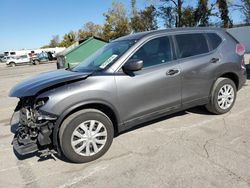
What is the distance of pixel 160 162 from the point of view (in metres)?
3.47

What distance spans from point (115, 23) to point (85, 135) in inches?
1784

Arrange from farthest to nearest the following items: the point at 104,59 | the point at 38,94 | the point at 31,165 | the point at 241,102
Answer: the point at 241,102 → the point at 104,59 → the point at 31,165 → the point at 38,94

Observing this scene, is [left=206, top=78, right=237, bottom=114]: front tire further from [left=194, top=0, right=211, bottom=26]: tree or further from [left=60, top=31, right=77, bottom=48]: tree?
[left=60, top=31, right=77, bottom=48]: tree

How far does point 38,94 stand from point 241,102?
4541 millimetres

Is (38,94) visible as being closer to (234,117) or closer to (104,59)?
(104,59)

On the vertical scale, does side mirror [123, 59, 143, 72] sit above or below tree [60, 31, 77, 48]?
below

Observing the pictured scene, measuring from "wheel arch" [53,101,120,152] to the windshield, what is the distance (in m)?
0.60

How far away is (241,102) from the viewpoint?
19.3ft

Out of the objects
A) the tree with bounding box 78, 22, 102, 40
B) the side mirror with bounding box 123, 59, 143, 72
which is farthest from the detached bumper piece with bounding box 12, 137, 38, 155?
the tree with bounding box 78, 22, 102, 40

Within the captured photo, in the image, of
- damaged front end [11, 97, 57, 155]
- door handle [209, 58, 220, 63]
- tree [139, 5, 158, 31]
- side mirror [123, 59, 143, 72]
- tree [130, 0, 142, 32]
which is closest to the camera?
damaged front end [11, 97, 57, 155]

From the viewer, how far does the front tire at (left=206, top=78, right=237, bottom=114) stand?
486cm

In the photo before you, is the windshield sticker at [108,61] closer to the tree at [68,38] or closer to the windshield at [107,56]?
the windshield at [107,56]

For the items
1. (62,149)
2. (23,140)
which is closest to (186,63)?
(62,149)

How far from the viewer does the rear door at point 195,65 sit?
4.41 m
